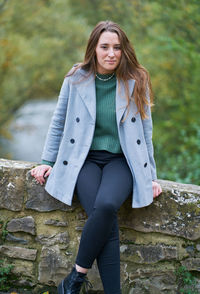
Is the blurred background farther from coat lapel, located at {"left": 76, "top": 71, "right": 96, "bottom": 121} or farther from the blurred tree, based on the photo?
coat lapel, located at {"left": 76, "top": 71, "right": 96, "bottom": 121}

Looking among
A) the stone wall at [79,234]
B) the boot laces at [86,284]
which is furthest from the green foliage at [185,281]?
the boot laces at [86,284]

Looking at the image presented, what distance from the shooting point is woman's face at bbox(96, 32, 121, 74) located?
8.42ft

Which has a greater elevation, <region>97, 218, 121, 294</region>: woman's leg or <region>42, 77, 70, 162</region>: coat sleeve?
<region>42, 77, 70, 162</region>: coat sleeve

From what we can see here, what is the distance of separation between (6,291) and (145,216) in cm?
104

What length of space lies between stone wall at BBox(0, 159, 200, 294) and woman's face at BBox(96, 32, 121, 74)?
0.84 meters

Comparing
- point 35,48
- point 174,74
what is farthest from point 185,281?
point 35,48

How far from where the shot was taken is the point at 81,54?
10852 millimetres

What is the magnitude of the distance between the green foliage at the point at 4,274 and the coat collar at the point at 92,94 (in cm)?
112

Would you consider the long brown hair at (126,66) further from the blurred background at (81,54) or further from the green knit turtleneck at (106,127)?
the blurred background at (81,54)

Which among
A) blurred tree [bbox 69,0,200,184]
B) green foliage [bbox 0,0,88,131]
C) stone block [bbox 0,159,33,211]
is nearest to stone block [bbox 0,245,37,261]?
stone block [bbox 0,159,33,211]

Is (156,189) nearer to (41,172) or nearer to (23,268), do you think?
(41,172)

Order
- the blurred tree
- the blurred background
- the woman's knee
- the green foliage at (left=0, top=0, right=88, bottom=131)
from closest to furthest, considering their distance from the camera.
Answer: the woman's knee
the blurred tree
the blurred background
the green foliage at (left=0, top=0, right=88, bottom=131)

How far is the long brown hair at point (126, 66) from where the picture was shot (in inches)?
102

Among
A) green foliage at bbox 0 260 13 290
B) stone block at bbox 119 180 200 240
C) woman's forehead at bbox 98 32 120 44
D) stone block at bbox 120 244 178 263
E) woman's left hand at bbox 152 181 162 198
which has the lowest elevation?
green foliage at bbox 0 260 13 290
